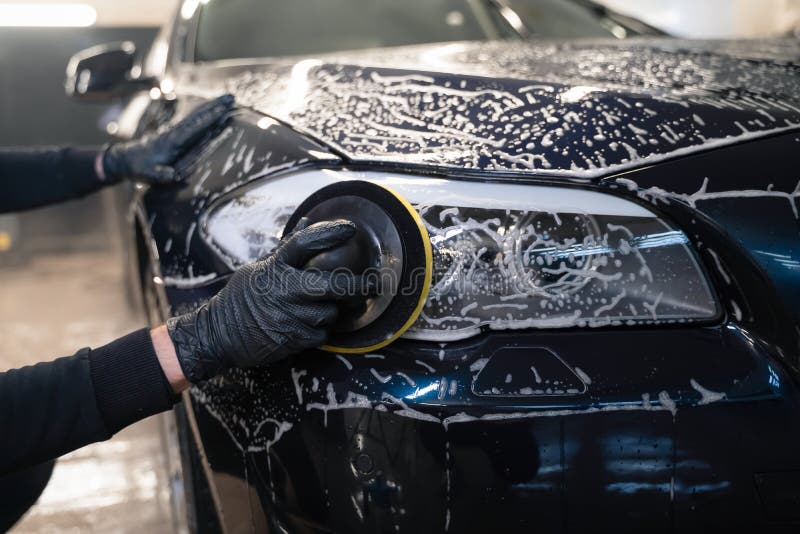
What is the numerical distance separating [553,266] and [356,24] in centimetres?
152

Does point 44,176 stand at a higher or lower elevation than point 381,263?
lower

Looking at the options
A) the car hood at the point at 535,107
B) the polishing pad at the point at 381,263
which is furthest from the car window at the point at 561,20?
the polishing pad at the point at 381,263

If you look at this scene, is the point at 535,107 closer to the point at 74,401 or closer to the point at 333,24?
the point at 74,401

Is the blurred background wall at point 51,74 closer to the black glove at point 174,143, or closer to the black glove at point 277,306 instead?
the black glove at point 174,143

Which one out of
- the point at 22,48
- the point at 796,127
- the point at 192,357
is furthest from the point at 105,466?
the point at 22,48

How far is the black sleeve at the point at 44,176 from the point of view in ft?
5.93

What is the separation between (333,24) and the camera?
2.17 m

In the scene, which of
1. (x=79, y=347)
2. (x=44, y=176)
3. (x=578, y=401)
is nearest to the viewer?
(x=578, y=401)

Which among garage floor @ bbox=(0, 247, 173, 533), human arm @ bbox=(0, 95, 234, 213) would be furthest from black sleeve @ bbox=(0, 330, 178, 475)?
garage floor @ bbox=(0, 247, 173, 533)

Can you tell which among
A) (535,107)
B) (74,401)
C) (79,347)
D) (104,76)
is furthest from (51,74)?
(535,107)

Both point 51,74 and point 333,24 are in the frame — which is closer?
point 333,24

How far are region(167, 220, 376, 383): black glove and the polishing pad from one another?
0.02m

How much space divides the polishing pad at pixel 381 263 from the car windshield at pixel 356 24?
121 centimetres

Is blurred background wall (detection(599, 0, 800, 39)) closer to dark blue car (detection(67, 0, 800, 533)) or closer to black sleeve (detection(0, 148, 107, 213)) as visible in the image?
black sleeve (detection(0, 148, 107, 213))
